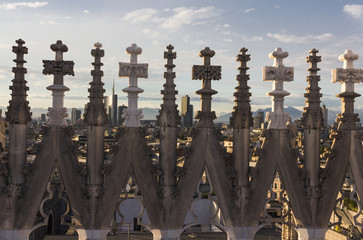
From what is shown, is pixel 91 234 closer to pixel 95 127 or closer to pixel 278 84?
pixel 95 127

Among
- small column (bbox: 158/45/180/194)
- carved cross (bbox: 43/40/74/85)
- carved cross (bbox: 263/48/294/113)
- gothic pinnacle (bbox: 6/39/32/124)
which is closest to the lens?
gothic pinnacle (bbox: 6/39/32/124)

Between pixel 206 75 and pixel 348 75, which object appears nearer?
pixel 206 75

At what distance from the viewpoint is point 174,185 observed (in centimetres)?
959

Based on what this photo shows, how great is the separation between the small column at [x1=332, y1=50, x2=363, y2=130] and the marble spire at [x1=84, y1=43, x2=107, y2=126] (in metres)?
6.24

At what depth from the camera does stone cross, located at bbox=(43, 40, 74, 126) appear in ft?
30.7

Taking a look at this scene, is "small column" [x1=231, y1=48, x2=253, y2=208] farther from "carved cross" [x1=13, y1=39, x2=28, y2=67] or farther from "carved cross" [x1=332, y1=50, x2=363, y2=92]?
"carved cross" [x1=13, y1=39, x2=28, y2=67]

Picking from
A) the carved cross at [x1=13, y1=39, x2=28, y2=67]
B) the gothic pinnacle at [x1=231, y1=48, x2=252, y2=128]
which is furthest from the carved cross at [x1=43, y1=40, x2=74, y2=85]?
the gothic pinnacle at [x1=231, y1=48, x2=252, y2=128]

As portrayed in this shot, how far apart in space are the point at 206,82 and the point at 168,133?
1.69m

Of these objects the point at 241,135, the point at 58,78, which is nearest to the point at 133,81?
the point at 58,78

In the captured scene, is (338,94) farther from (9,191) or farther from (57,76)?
(9,191)

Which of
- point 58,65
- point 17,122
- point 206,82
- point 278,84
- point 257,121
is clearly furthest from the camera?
point 257,121

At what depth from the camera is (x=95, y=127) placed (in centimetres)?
930

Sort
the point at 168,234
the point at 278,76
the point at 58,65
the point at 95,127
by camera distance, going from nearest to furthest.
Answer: the point at 95,127 → the point at 58,65 → the point at 168,234 → the point at 278,76

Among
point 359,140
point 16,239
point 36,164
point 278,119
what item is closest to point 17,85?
point 36,164
